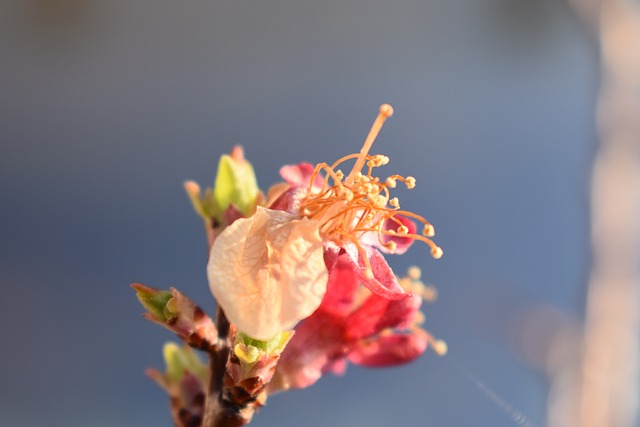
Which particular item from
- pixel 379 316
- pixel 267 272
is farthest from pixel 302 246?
pixel 379 316

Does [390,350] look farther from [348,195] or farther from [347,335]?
[348,195]

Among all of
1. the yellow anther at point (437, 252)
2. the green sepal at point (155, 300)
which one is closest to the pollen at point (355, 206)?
the yellow anther at point (437, 252)

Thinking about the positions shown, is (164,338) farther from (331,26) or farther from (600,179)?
(600,179)

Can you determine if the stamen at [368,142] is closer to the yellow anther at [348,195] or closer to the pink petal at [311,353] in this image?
the yellow anther at [348,195]

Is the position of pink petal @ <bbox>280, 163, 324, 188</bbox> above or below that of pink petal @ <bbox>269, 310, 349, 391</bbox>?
above

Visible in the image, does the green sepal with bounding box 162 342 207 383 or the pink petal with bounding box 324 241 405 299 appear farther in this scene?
the green sepal with bounding box 162 342 207 383

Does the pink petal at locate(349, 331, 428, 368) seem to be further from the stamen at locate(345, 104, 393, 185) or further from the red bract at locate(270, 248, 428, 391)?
the stamen at locate(345, 104, 393, 185)

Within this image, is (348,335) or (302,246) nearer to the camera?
(302,246)

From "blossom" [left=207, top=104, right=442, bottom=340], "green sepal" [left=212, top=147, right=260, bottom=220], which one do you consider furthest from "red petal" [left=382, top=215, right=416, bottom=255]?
"green sepal" [left=212, top=147, right=260, bottom=220]
